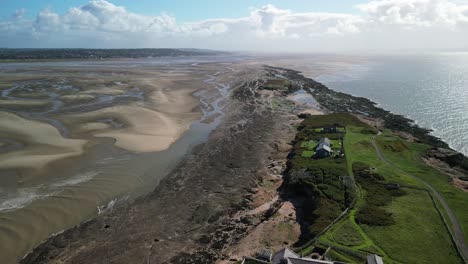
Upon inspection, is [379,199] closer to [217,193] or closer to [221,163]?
[217,193]

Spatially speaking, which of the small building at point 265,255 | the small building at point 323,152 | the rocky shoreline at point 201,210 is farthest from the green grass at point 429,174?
the small building at point 265,255

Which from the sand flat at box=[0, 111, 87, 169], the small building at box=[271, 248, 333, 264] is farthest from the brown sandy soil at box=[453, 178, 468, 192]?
the sand flat at box=[0, 111, 87, 169]

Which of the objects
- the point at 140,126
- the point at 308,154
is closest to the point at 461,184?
the point at 308,154

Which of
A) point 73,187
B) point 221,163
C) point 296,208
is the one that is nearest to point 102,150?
point 73,187

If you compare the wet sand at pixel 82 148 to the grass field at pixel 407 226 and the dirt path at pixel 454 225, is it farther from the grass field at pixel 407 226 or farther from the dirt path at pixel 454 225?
the dirt path at pixel 454 225

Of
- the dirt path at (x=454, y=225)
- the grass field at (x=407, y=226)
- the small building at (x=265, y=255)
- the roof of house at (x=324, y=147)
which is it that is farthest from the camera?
the roof of house at (x=324, y=147)

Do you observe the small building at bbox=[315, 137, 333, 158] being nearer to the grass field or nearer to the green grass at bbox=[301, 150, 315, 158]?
the green grass at bbox=[301, 150, 315, 158]

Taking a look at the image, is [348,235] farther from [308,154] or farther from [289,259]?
[308,154]
